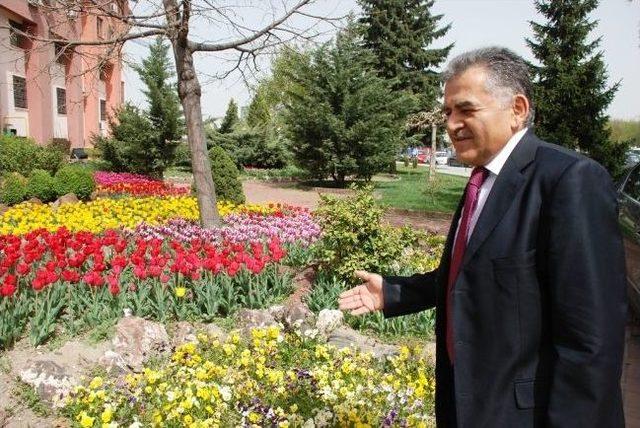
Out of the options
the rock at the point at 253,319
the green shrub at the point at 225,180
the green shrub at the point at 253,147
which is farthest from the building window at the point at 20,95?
the rock at the point at 253,319

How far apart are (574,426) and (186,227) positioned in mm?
7166

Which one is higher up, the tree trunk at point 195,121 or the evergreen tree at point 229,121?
the evergreen tree at point 229,121

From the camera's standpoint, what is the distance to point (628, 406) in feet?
12.2

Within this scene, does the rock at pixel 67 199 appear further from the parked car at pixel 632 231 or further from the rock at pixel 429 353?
the parked car at pixel 632 231

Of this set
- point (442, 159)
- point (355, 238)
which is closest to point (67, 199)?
point (355, 238)

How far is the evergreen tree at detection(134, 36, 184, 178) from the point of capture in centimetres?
2169

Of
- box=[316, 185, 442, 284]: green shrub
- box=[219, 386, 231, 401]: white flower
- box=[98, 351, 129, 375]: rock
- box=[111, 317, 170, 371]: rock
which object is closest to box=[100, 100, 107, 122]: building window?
box=[316, 185, 442, 284]: green shrub

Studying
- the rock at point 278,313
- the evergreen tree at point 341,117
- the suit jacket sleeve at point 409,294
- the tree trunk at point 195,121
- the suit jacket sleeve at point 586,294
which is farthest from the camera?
the evergreen tree at point 341,117

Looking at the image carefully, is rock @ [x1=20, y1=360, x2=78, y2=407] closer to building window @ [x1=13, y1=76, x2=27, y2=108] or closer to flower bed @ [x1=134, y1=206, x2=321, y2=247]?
flower bed @ [x1=134, y1=206, x2=321, y2=247]

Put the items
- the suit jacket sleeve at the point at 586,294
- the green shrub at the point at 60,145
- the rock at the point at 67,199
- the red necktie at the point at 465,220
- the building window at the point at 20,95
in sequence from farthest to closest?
the building window at the point at 20,95 < the green shrub at the point at 60,145 < the rock at the point at 67,199 < the red necktie at the point at 465,220 < the suit jacket sleeve at the point at 586,294

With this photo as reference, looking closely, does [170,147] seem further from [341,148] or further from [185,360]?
[185,360]

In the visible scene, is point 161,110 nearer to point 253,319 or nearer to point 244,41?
point 244,41

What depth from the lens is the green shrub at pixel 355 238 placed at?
17.5ft

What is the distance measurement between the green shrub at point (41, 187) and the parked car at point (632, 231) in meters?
12.6
